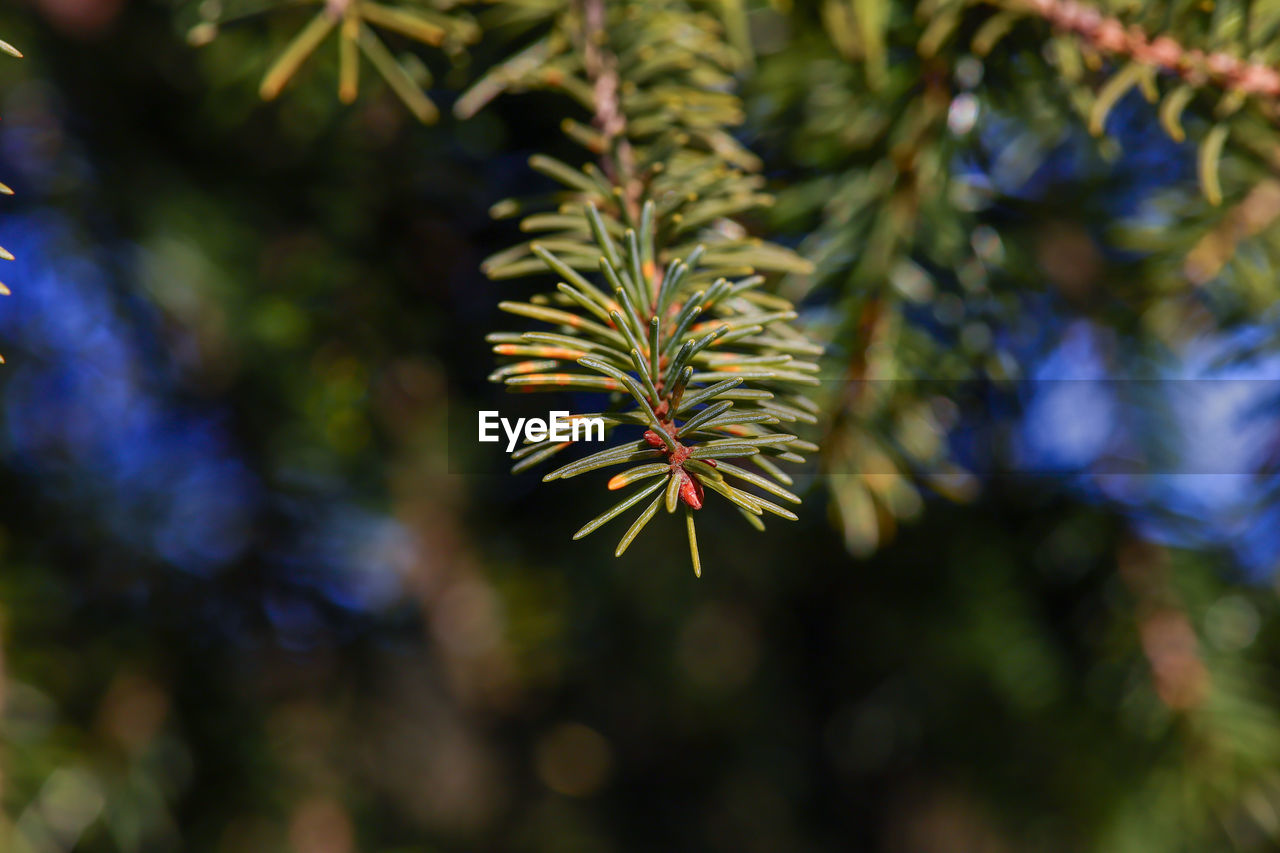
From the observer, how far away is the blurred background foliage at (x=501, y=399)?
322 millimetres

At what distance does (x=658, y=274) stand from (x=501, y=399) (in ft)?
0.54

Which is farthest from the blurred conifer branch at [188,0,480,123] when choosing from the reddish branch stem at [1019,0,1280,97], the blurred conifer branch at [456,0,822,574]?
the reddish branch stem at [1019,0,1280,97]

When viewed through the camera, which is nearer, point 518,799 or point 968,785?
point 968,785

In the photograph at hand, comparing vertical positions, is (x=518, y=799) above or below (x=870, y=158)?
below

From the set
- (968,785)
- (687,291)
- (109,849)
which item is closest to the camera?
(687,291)

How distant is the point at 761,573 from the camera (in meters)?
0.62

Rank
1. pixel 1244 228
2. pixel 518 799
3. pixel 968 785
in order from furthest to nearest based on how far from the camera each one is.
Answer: pixel 518 799, pixel 968 785, pixel 1244 228

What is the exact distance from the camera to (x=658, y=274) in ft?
0.75

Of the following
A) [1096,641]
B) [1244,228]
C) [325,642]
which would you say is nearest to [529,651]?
[325,642]

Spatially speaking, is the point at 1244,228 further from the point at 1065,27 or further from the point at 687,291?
the point at 687,291

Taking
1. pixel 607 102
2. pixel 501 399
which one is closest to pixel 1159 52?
pixel 607 102

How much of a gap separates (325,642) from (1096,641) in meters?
0.50

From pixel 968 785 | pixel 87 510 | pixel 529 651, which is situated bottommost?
pixel 968 785

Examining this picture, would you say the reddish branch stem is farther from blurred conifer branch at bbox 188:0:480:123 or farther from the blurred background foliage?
blurred conifer branch at bbox 188:0:480:123
